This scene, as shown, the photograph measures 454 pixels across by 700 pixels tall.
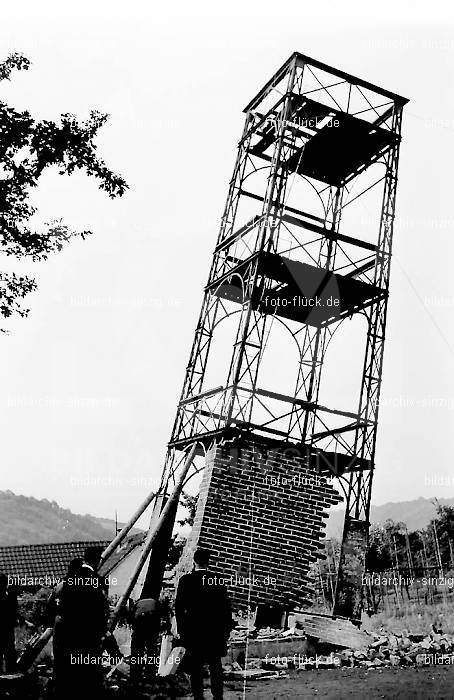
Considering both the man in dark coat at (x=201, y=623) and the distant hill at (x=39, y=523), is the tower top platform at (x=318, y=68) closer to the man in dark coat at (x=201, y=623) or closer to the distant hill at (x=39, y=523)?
the man in dark coat at (x=201, y=623)

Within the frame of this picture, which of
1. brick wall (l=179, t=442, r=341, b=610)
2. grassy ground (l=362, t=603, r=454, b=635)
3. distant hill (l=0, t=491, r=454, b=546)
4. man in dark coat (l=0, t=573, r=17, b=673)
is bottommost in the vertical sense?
man in dark coat (l=0, t=573, r=17, b=673)

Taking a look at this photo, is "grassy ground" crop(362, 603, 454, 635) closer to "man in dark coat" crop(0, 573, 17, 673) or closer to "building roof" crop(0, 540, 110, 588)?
"man in dark coat" crop(0, 573, 17, 673)

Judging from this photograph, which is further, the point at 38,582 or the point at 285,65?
the point at 38,582

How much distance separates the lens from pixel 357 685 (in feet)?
26.1

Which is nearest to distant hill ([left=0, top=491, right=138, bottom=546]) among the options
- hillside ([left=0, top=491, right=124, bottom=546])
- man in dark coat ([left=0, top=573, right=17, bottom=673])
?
hillside ([left=0, top=491, right=124, bottom=546])

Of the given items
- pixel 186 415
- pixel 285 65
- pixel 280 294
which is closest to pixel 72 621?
pixel 186 415

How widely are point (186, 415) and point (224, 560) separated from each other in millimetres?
3931

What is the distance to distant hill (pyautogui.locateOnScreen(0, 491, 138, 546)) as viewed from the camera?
139650 mm

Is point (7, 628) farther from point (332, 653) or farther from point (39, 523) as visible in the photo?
point (39, 523)

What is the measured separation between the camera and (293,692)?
7.52 m

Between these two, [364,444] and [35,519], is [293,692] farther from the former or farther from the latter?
[35,519]

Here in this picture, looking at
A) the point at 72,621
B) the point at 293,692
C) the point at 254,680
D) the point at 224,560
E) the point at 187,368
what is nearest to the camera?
the point at 72,621

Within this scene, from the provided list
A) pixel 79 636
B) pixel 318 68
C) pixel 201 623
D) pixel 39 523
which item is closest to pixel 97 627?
pixel 79 636

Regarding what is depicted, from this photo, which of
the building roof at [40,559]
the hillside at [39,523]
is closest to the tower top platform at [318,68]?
the building roof at [40,559]
